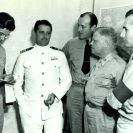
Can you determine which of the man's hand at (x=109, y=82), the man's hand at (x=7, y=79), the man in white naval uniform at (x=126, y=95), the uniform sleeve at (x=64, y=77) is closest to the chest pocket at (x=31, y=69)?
the man's hand at (x=7, y=79)

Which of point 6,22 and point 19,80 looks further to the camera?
point 19,80

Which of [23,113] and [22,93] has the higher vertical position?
[22,93]

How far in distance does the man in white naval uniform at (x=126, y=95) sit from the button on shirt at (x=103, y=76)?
0.53 meters

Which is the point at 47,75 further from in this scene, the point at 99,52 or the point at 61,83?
the point at 99,52

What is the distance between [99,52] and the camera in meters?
2.78

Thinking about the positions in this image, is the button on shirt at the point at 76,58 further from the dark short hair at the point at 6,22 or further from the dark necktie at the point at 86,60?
the dark short hair at the point at 6,22

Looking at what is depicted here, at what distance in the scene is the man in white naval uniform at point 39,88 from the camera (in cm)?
306

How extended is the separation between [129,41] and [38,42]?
4.03 feet

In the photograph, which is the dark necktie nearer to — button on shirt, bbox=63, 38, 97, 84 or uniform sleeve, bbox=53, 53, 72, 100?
button on shirt, bbox=63, 38, 97, 84

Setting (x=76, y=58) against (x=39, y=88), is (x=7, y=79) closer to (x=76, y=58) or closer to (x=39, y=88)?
(x=39, y=88)

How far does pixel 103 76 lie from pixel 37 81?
72cm

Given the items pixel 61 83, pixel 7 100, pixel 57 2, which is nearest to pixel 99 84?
pixel 61 83

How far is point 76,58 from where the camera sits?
340 cm

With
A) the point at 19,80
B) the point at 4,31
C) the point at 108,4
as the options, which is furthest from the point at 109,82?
the point at 108,4
